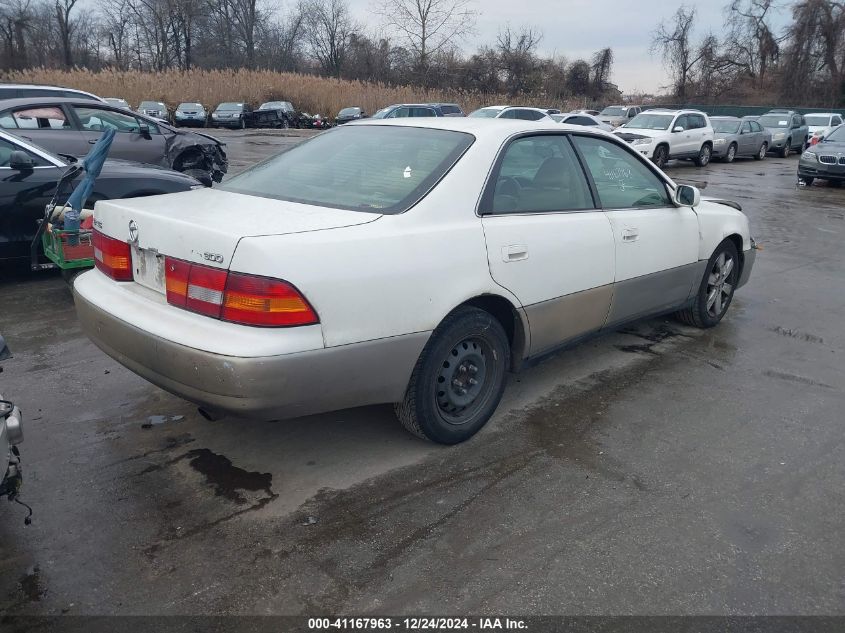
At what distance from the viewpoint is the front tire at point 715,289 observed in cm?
551

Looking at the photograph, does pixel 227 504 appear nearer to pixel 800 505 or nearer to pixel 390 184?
pixel 390 184

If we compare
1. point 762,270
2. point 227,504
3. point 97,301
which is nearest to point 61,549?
point 227,504

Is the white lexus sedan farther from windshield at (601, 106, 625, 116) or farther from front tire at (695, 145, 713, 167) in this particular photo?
windshield at (601, 106, 625, 116)

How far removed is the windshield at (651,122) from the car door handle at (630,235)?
17084 mm

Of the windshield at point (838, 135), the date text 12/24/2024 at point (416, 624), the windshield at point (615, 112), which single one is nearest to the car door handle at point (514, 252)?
the date text 12/24/2024 at point (416, 624)

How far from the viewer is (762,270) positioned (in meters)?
8.00

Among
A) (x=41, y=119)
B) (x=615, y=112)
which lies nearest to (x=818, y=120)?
(x=615, y=112)

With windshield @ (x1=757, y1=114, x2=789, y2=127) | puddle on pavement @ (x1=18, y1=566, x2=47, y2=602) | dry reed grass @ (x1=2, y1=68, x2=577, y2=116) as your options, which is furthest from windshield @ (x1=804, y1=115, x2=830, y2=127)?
puddle on pavement @ (x1=18, y1=566, x2=47, y2=602)

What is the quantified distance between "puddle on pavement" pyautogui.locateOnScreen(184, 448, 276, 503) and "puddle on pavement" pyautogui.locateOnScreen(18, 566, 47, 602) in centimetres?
78

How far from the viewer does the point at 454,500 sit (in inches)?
126

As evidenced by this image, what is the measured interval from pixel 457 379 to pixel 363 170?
121 centimetres

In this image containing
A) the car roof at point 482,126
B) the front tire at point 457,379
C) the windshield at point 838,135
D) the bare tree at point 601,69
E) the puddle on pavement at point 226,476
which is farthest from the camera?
the bare tree at point 601,69

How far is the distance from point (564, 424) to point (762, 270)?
5146 mm

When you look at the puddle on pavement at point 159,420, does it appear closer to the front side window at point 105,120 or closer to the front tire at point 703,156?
the front side window at point 105,120
